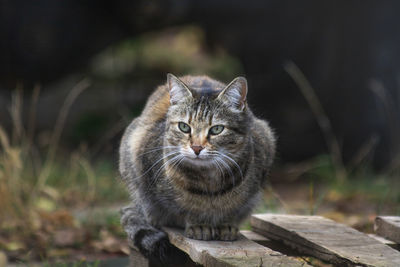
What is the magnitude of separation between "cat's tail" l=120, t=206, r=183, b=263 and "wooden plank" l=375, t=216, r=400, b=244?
101 centimetres

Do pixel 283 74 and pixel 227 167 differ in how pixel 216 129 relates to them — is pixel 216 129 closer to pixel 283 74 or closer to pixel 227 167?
pixel 227 167

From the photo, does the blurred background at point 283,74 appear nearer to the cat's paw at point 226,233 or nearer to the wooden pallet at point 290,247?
the wooden pallet at point 290,247

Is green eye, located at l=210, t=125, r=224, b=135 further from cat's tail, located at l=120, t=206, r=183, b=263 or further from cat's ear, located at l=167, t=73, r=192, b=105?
cat's tail, located at l=120, t=206, r=183, b=263

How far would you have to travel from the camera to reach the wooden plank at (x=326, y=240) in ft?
8.03

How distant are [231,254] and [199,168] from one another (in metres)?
0.59

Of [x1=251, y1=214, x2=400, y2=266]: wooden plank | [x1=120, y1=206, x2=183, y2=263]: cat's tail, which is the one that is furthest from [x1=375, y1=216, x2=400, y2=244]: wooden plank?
[x1=120, y1=206, x2=183, y2=263]: cat's tail

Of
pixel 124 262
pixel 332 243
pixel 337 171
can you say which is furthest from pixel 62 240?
pixel 337 171

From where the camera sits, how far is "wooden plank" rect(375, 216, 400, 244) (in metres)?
2.90

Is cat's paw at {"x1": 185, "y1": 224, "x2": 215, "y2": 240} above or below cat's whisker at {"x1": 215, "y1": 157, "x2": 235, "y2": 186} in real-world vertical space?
below

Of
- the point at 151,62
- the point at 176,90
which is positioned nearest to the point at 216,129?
the point at 176,90

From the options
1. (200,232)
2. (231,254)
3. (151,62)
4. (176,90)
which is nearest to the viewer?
(231,254)

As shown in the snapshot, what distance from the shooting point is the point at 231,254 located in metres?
2.45

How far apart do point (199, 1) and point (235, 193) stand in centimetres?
389

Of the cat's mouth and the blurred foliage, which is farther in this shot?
the blurred foliage
